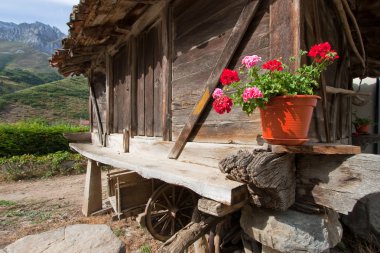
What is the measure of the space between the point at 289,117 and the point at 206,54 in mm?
1533

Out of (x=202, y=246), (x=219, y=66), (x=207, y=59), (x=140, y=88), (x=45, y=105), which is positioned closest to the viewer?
(x=219, y=66)

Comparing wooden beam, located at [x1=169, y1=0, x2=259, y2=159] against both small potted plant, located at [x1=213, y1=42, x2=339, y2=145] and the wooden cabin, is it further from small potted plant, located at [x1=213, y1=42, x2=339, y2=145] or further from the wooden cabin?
small potted plant, located at [x1=213, y1=42, x2=339, y2=145]

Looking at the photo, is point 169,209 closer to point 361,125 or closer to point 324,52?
point 324,52

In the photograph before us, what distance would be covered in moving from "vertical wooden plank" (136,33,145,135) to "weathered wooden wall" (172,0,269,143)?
1.16 metres

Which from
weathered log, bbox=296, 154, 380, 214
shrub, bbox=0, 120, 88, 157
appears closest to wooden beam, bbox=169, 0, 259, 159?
weathered log, bbox=296, 154, 380, 214

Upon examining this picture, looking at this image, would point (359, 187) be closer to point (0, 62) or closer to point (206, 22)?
point (206, 22)

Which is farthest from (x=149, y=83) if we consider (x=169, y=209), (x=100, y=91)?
(x=100, y=91)

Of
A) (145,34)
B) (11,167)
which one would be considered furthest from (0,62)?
(145,34)

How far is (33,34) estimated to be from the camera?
605 feet

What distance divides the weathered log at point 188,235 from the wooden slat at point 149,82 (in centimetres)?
220

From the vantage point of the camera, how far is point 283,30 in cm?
226

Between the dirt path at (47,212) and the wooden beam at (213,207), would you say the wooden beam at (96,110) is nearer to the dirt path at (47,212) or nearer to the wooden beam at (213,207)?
the dirt path at (47,212)

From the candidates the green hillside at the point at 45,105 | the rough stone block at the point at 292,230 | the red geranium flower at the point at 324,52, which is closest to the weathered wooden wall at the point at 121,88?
the rough stone block at the point at 292,230

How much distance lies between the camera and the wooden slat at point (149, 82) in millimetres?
4441
